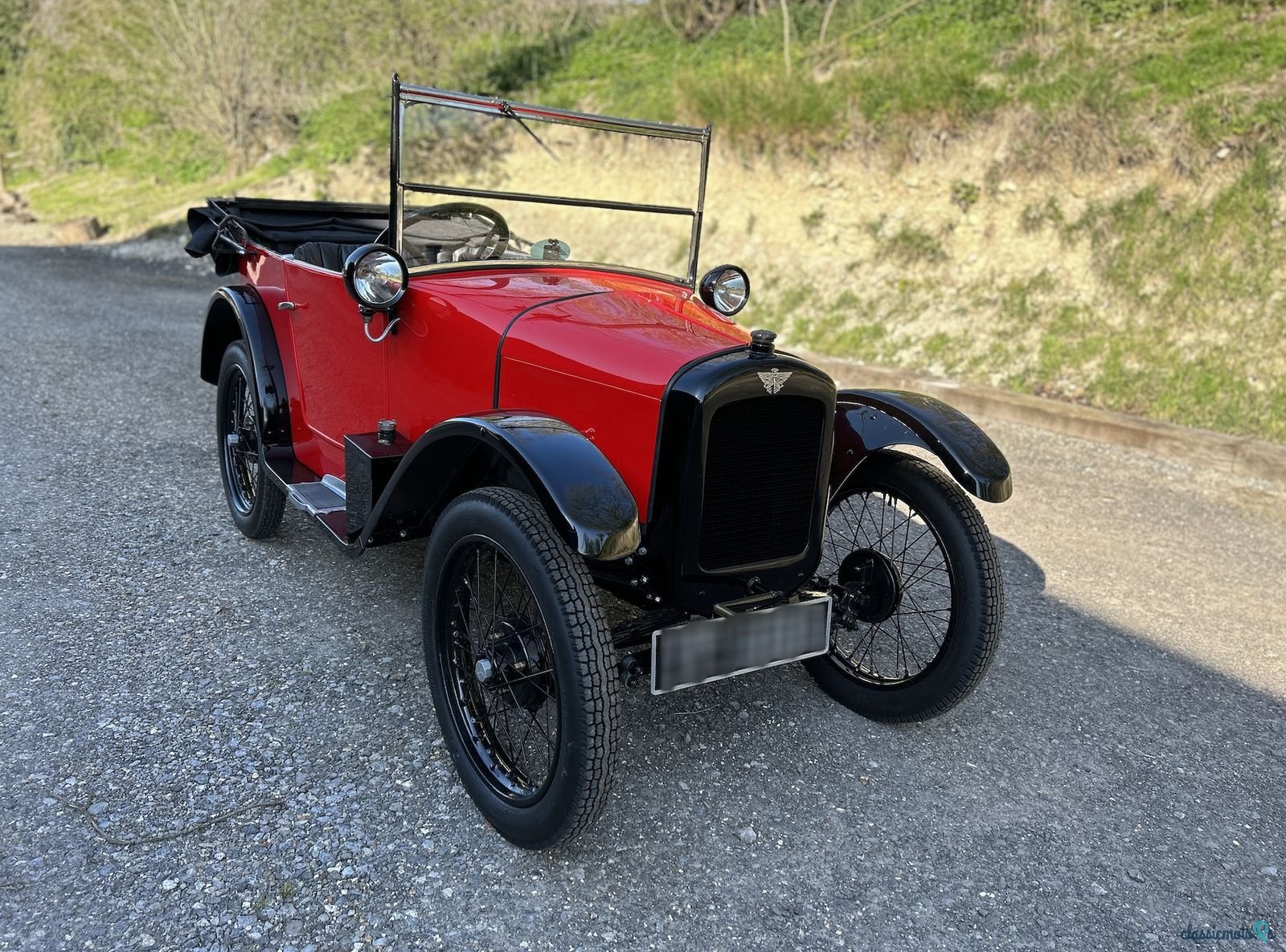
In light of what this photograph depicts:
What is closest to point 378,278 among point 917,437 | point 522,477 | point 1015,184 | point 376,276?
point 376,276

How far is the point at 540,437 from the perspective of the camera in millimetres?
2404

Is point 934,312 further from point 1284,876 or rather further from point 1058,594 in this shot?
point 1284,876

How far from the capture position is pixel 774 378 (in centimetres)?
254

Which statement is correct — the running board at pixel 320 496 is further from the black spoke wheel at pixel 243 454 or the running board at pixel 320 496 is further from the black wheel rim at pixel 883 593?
the black wheel rim at pixel 883 593

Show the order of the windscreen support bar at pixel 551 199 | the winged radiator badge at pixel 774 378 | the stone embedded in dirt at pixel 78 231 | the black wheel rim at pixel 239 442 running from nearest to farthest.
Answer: the winged radiator badge at pixel 774 378 → the windscreen support bar at pixel 551 199 → the black wheel rim at pixel 239 442 → the stone embedded in dirt at pixel 78 231

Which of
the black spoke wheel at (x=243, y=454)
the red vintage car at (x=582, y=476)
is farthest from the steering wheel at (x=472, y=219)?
the black spoke wheel at (x=243, y=454)

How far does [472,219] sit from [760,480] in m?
1.90

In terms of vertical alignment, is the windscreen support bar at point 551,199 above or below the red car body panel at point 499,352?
above

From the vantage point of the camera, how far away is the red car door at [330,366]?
3.50 metres

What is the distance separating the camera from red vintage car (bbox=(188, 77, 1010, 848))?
2.34 metres

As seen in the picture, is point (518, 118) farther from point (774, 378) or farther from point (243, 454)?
point (243, 454)

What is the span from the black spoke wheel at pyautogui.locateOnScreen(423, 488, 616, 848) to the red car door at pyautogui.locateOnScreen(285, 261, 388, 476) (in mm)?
981

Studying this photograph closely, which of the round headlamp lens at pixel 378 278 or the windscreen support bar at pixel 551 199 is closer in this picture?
the round headlamp lens at pixel 378 278

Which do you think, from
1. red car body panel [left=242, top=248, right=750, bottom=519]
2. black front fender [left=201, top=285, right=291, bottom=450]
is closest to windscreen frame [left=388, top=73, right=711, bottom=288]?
red car body panel [left=242, top=248, right=750, bottom=519]
